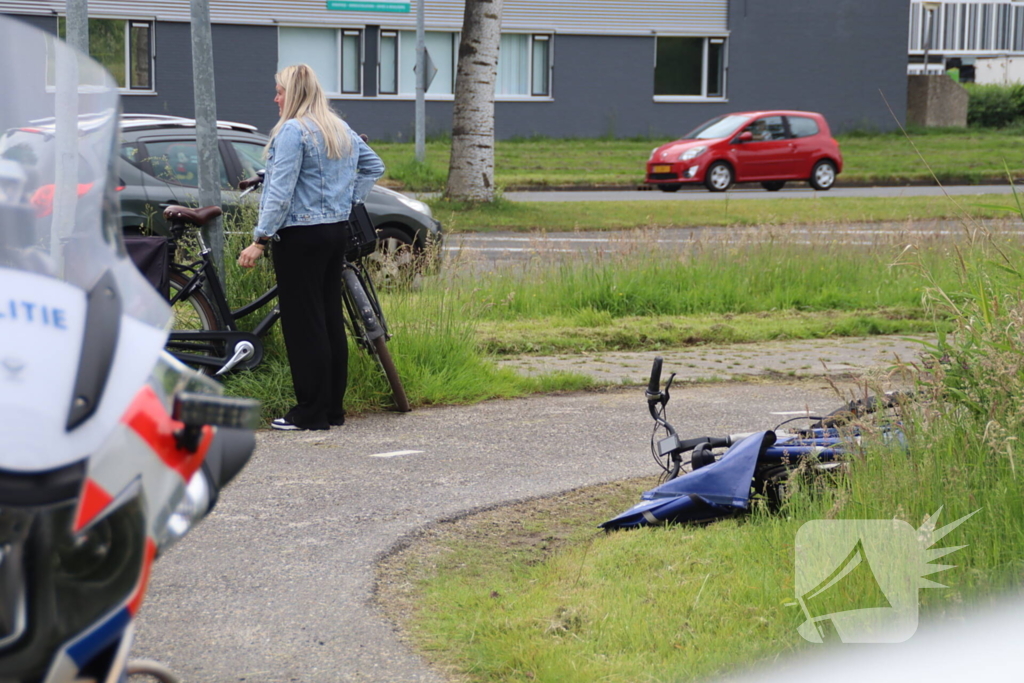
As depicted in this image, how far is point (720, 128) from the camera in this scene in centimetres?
2533

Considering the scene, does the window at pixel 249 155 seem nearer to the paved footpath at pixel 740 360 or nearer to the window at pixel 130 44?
the paved footpath at pixel 740 360

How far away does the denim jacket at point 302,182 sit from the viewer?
6090mm

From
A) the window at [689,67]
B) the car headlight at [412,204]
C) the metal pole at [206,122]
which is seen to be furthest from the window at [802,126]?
the metal pole at [206,122]

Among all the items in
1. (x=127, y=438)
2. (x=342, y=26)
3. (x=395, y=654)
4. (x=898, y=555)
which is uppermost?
(x=342, y=26)

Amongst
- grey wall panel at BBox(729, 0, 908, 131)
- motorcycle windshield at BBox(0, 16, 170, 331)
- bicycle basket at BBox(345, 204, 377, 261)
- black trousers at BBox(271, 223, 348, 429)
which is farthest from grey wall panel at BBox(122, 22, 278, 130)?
motorcycle windshield at BBox(0, 16, 170, 331)

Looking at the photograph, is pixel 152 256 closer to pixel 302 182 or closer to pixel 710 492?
pixel 302 182

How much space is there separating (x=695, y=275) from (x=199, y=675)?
8305 mm

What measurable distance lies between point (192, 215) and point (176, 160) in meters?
3.99

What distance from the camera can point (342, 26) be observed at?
33.2 meters

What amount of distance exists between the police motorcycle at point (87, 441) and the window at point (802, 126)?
24836mm

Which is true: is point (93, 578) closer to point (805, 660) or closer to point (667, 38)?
point (805, 660)

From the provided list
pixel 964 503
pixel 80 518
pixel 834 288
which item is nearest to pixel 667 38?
pixel 834 288

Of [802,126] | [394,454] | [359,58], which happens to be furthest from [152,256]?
[359,58]

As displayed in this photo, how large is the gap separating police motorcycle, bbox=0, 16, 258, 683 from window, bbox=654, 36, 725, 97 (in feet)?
115
